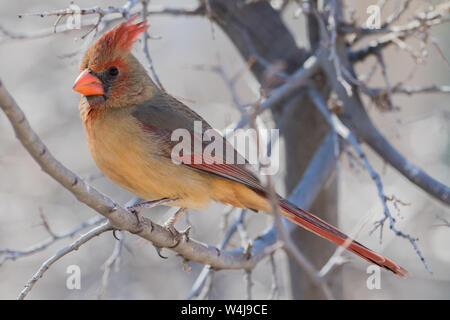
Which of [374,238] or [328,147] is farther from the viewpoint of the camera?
[374,238]

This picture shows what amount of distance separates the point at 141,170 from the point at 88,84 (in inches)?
17.9

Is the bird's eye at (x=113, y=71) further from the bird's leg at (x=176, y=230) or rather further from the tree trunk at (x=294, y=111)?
the tree trunk at (x=294, y=111)

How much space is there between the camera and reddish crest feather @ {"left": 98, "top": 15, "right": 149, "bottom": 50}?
277cm

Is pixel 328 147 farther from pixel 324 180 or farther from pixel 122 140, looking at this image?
pixel 122 140

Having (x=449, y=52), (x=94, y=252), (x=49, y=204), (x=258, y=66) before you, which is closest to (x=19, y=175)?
(x=49, y=204)

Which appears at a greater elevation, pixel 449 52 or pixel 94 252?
pixel 449 52

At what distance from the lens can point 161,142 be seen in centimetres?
280

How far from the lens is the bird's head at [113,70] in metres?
2.78

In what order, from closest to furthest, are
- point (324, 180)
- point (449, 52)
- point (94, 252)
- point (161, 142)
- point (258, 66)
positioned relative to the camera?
point (161, 142) → point (324, 180) → point (258, 66) → point (94, 252) → point (449, 52)

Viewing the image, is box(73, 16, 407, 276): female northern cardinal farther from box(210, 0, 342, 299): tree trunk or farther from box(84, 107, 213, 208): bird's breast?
box(210, 0, 342, 299): tree trunk

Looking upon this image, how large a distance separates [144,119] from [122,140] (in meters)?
0.18

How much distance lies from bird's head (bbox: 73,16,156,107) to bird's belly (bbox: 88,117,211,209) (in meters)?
0.21

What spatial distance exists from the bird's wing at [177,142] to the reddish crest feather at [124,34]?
0.99 feet

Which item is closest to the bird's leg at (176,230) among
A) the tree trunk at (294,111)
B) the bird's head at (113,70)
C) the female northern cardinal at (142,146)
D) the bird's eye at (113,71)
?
the female northern cardinal at (142,146)
